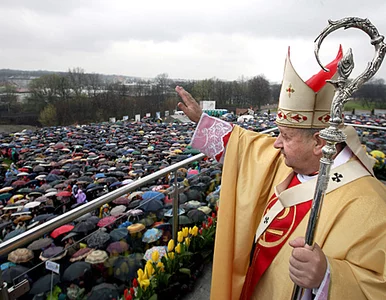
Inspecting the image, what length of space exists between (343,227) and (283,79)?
2.48ft

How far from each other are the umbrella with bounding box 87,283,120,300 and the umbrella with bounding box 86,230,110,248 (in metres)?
0.34

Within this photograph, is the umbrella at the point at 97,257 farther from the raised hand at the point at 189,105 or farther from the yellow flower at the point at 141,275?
Result: the raised hand at the point at 189,105

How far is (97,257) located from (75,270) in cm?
18

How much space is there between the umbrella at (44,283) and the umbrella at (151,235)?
804 mm

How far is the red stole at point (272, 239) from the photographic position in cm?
145

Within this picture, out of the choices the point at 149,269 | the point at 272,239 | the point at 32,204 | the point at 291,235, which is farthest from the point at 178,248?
the point at 32,204

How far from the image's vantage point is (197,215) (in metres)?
3.44

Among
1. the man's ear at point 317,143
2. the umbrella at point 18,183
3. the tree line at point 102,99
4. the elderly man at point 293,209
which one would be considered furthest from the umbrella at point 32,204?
the tree line at point 102,99

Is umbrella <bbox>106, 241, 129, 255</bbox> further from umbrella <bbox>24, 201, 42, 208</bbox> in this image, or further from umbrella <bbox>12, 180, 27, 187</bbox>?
umbrella <bbox>12, 180, 27, 187</bbox>

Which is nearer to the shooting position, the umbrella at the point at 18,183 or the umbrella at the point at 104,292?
the umbrella at the point at 104,292

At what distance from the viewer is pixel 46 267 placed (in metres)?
1.97

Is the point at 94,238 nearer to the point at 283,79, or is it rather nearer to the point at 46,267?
the point at 46,267

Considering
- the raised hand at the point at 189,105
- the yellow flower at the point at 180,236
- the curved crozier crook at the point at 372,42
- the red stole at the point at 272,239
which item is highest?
the curved crozier crook at the point at 372,42

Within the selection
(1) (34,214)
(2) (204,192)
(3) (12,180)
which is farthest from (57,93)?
(2) (204,192)
